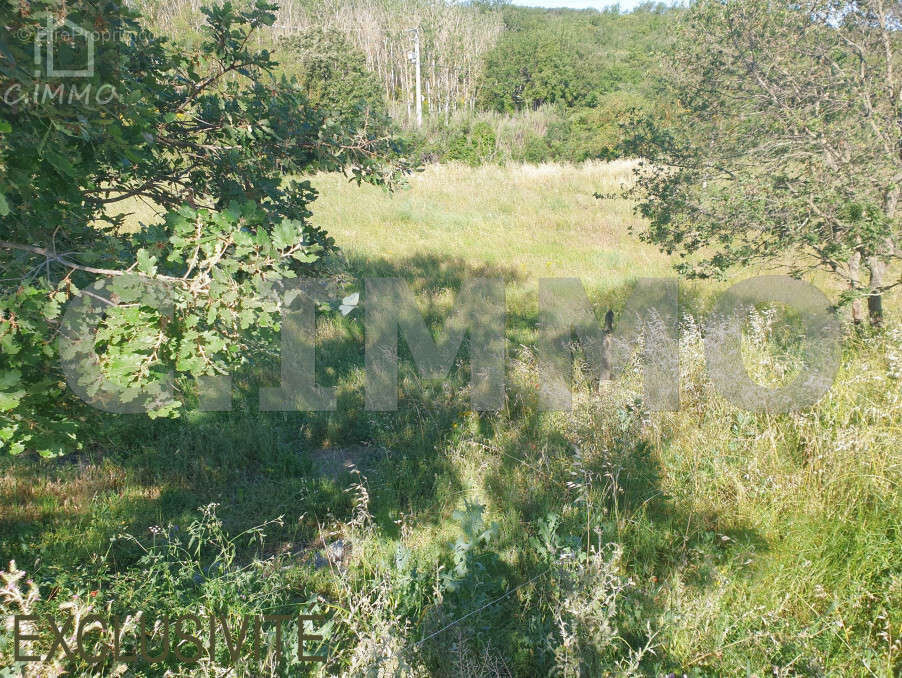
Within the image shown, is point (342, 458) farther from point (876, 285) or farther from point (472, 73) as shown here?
point (472, 73)

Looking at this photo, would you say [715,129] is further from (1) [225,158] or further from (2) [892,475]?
(1) [225,158]

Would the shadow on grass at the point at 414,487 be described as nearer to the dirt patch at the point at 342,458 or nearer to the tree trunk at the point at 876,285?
the dirt patch at the point at 342,458

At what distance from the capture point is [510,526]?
3008 mm

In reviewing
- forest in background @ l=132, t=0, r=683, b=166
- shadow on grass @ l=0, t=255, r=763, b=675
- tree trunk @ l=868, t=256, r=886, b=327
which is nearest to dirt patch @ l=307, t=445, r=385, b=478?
shadow on grass @ l=0, t=255, r=763, b=675

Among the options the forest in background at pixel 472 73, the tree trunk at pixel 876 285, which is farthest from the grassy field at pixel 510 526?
the forest in background at pixel 472 73

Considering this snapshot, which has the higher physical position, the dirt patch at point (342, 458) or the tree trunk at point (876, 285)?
the tree trunk at point (876, 285)

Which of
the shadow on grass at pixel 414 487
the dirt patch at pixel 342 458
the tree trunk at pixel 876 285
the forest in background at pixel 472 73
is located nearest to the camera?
the shadow on grass at pixel 414 487

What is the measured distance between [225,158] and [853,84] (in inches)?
190

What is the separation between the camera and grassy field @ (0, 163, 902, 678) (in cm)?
211

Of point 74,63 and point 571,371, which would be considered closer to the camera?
point 74,63

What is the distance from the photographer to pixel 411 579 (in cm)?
250

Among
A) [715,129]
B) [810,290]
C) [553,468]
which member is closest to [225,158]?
[553,468]

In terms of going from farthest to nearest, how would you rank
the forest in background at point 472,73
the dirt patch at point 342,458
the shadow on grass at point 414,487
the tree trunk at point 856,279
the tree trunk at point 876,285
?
1. the forest in background at point 472,73
2. the tree trunk at point 856,279
3. the tree trunk at point 876,285
4. the dirt patch at point 342,458
5. the shadow on grass at point 414,487

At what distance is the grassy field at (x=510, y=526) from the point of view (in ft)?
6.93
